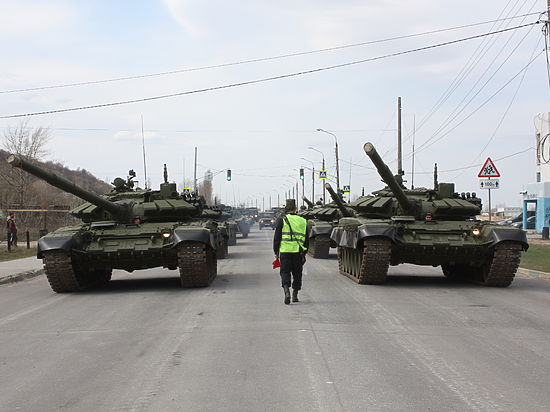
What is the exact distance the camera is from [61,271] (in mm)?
13180

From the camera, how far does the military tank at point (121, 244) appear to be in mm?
13086

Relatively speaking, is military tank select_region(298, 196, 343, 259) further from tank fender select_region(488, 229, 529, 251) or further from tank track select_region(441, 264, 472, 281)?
tank fender select_region(488, 229, 529, 251)

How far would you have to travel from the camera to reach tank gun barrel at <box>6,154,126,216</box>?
40.3 ft

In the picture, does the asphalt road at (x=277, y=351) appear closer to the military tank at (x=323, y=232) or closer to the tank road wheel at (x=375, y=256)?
the tank road wheel at (x=375, y=256)

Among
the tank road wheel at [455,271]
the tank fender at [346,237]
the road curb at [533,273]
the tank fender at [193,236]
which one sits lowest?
the road curb at [533,273]

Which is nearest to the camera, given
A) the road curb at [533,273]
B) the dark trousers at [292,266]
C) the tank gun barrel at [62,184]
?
the dark trousers at [292,266]

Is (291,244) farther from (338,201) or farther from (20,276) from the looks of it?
(338,201)

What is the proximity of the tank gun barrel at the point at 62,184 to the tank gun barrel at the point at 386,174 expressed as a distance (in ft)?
16.8

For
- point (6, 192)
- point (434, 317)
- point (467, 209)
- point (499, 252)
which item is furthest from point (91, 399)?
point (6, 192)

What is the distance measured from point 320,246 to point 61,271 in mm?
12647

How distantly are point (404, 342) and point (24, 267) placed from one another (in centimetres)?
1506

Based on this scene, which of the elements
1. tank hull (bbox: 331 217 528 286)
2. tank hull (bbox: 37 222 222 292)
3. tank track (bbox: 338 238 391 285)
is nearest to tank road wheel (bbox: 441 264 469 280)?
tank hull (bbox: 331 217 528 286)

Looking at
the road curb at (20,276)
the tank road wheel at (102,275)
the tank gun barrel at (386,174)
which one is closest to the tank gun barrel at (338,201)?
the tank gun barrel at (386,174)

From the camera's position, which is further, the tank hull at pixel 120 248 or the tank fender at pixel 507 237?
the tank fender at pixel 507 237
